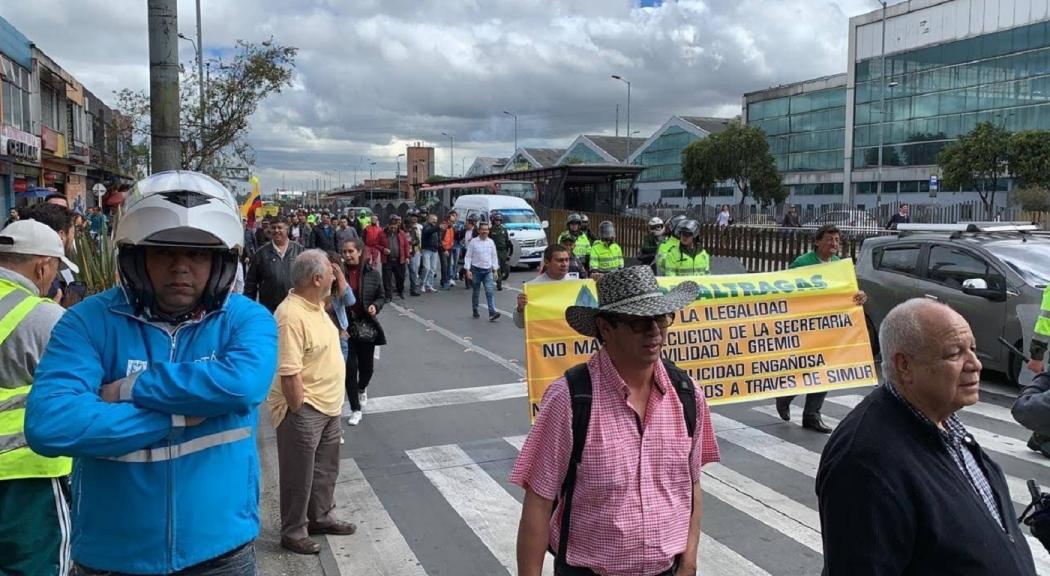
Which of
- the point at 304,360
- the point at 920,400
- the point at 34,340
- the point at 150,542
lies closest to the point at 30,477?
the point at 34,340

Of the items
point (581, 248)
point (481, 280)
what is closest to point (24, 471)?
point (581, 248)

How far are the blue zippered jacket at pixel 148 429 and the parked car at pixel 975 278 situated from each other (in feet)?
25.2

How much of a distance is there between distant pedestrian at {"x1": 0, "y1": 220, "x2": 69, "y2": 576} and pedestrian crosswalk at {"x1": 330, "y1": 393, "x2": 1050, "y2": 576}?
6.56ft

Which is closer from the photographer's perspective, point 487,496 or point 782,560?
point 782,560

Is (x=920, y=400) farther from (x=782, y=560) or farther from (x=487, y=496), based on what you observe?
(x=487, y=496)

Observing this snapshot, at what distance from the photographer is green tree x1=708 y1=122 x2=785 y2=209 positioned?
57.3 metres

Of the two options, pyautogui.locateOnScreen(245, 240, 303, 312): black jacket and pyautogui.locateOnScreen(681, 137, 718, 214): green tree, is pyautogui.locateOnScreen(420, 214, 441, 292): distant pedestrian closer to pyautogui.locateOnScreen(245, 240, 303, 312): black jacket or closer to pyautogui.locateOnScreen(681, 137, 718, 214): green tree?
pyautogui.locateOnScreen(245, 240, 303, 312): black jacket

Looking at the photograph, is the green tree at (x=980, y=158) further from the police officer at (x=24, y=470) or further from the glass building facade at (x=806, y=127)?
the police officer at (x=24, y=470)

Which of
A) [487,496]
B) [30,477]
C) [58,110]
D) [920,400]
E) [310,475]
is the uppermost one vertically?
[58,110]

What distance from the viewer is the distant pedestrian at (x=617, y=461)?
261 cm

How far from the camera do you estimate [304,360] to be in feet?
16.3

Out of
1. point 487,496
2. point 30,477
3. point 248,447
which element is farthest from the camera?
point 487,496

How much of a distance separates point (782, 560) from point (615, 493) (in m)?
2.77

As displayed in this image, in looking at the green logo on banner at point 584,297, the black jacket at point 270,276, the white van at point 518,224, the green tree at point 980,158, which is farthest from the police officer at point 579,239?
the green tree at point 980,158
